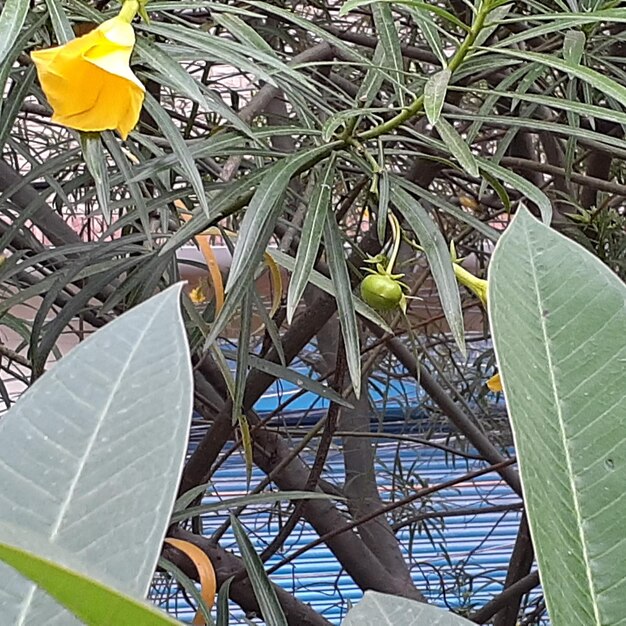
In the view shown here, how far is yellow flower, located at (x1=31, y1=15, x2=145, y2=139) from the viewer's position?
1.39 feet

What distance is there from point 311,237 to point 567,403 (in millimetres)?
336

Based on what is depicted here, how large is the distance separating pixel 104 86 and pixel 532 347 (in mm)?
300

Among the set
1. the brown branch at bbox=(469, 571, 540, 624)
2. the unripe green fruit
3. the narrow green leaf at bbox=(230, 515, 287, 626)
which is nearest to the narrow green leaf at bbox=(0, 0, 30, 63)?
the unripe green fruit

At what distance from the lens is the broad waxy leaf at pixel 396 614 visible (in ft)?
0.73

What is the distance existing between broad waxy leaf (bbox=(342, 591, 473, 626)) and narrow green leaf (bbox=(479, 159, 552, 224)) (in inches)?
13.3

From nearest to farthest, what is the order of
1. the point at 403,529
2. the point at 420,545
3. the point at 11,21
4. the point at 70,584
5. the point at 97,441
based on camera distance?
the point at 70,584
the point at 97,441
the point at 11,21
the point at 403,529
the point at 420,545

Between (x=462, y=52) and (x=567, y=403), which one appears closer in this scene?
(x=567, y=403)

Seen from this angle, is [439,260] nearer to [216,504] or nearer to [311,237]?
[311,237]

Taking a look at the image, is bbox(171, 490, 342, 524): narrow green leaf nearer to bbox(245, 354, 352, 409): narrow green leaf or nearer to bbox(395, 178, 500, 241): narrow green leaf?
bbox(245, 354, 352, 409): narrow green leaf

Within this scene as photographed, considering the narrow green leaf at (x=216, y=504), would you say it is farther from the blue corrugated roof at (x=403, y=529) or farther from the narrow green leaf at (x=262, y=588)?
the blue corrugated roof at (x=403, y=529)

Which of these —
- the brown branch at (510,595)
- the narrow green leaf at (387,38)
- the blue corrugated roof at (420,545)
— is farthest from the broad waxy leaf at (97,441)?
the blue corrugated roof at (420,545)

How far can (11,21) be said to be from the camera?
1.27 ft

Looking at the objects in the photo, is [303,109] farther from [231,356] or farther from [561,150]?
[561,150]

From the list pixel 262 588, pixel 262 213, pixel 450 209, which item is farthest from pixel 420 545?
pixel 262 213
